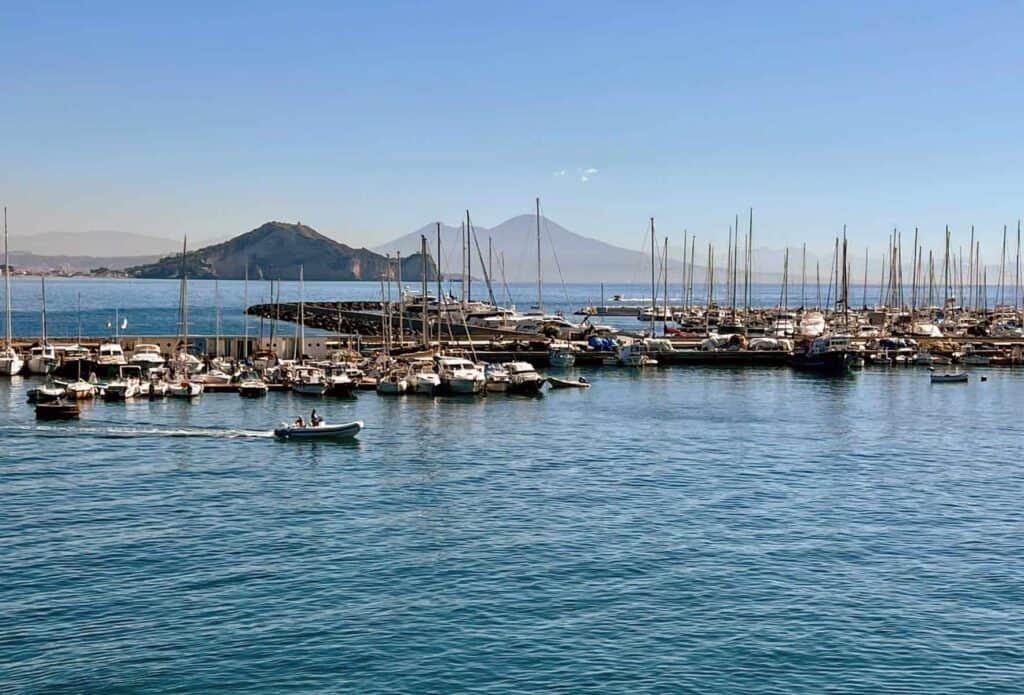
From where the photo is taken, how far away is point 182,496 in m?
39.2

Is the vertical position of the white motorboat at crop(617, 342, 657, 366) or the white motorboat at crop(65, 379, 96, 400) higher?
the white motorboat at crop(617, 342, 657, 366)

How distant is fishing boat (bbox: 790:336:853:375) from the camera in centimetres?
8900

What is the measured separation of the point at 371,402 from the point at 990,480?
34.5m

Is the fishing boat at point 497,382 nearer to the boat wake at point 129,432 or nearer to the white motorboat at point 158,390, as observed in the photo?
the white motorboat at point 158,390

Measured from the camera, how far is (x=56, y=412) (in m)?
56.1

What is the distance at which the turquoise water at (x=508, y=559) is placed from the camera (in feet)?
76.4

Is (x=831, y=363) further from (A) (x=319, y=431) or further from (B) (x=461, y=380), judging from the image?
(A) (x=319, y=431)

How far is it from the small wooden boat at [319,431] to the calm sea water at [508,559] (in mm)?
712

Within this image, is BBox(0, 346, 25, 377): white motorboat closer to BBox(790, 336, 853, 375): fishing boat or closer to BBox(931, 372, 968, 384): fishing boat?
BBox(790, 336, 853, 375): fishing boat

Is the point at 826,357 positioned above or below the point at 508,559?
above

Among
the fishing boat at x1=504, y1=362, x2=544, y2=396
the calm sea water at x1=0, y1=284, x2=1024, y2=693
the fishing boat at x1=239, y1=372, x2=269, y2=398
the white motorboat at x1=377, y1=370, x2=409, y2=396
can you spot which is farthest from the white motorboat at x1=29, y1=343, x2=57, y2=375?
the fishing boat at x1=504, y1=362, x2=544, y2=396

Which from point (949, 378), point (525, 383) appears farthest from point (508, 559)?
point (949, 378)

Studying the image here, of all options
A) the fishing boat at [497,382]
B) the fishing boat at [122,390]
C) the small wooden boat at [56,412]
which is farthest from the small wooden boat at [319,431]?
the fishing boat at [497,382]

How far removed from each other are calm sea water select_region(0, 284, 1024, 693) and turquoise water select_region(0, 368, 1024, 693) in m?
0.11
